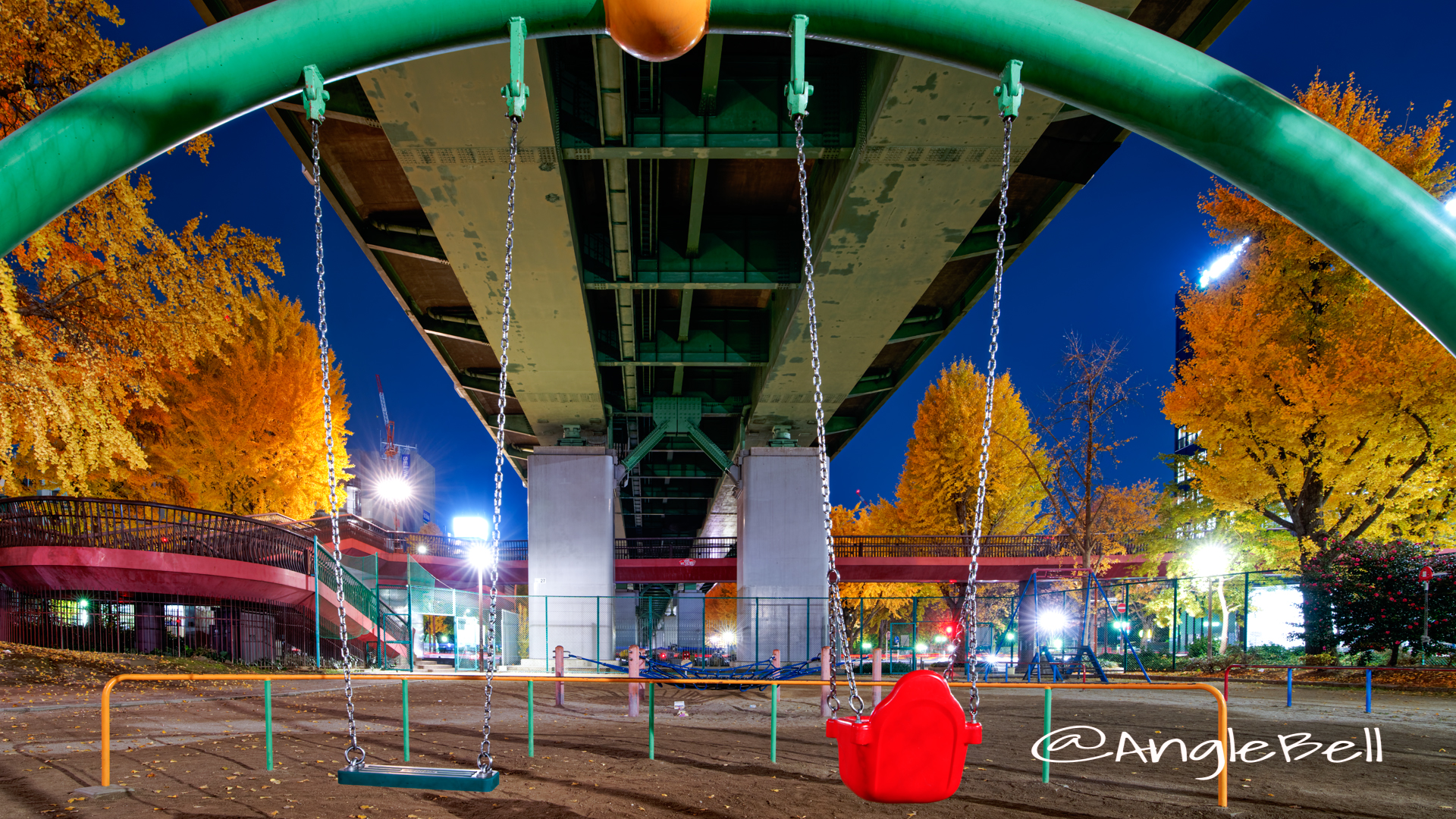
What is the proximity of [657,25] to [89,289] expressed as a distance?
1183cm

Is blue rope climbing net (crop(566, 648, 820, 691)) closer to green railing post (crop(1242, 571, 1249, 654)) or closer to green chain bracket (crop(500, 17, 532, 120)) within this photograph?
green railing post (crop(1242, 571, 1249, 654))

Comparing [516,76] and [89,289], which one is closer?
[516,76]

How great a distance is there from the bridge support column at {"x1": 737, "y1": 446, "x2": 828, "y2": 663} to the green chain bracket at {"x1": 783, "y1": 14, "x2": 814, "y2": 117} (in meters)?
15.4

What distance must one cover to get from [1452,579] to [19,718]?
2417 cm

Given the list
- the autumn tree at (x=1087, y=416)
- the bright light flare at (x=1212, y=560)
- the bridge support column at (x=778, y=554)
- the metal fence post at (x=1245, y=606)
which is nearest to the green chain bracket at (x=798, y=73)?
the bridge support column at (x=778, y=554)

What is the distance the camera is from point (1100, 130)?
31.3ft

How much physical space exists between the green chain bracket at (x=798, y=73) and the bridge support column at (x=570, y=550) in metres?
15.0

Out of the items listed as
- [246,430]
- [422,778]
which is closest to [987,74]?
[422,778]

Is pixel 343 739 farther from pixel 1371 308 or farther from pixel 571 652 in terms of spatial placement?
pixel 1371 308

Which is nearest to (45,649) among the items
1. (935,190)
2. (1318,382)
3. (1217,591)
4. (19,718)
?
(19,718)

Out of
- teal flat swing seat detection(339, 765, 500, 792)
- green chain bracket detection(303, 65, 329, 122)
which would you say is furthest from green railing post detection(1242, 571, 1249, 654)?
green chain bracket detection(303, 65, 329, 122)

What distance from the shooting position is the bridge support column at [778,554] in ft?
63.3

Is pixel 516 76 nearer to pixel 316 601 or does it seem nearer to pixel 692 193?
pixel 692 193

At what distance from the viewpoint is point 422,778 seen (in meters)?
4.46
